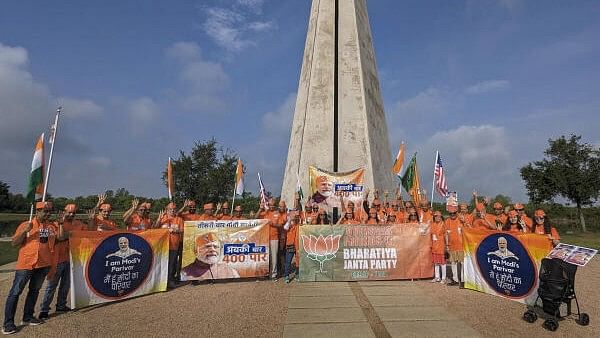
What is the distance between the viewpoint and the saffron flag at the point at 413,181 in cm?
1339

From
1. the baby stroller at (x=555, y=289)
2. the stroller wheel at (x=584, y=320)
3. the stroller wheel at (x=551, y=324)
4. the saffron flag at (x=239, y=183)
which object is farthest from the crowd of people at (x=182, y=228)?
the saffron flag at (x=239, y=183)

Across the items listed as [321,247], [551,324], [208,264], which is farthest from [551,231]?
[208,264]

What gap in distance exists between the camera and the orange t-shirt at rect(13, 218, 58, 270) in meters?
5.34

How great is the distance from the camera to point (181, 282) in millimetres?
8594

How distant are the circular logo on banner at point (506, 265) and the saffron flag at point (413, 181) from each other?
6.21 m

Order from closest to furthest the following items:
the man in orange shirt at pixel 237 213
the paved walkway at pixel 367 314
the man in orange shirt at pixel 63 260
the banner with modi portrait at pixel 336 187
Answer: the paved walkway at pixel 367 314
the man in orange shirt at pixel 63 260
the man in orange shirt at pixel 237 213
the banner with modi portrait at pixel 336 187

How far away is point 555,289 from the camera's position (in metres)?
5.29

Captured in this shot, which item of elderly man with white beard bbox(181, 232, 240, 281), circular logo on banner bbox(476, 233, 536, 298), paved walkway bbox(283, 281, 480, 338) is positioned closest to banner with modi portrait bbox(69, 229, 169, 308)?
elderly man with white beard bbox(181, 232, 240, 281)

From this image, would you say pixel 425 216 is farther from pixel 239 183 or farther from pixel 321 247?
pixel 239 183

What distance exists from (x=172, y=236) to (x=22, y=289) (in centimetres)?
320

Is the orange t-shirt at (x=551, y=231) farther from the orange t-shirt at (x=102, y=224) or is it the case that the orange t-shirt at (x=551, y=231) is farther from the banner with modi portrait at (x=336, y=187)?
the orange t-shirt at (x=102, y=224)

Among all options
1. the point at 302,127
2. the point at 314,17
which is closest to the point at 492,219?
the point at 302,127

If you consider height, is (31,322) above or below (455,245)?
below

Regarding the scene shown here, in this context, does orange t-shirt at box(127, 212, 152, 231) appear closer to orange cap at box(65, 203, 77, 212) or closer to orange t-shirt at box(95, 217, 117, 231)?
orange t-shirt at box(95, 217, 117, 231)
